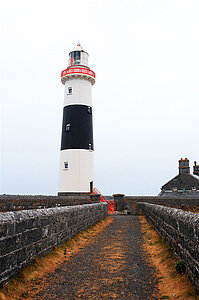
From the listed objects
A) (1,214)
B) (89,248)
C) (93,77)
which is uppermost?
(93,77)

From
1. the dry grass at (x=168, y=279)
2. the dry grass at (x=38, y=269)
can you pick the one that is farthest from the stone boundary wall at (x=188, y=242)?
the dry grass at (x=38, y=269)

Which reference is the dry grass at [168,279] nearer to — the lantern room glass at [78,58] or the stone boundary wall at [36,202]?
the stone boundary wall at [36,202]

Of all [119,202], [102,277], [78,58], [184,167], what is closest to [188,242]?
[102,277]

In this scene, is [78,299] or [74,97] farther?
[74,97]

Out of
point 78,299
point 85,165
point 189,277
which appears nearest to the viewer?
point 78,299

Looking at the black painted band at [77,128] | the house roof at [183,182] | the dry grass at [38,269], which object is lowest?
the dry grass at [38,269]

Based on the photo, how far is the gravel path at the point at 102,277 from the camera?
4163 mm

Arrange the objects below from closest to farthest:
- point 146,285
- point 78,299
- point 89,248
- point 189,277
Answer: point 78,299, point 189,277, point 146,285, point 89,248

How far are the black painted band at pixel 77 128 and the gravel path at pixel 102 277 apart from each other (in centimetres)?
1683

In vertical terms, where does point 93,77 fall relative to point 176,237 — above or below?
above

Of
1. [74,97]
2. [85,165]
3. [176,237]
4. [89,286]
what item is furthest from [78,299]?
[74,97]

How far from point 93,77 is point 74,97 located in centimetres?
304

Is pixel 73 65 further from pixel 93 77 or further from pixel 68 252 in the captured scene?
pixel 68 252

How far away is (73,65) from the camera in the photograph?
84.7ft
